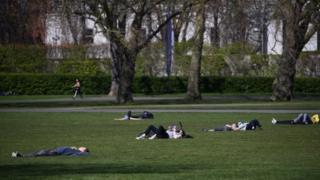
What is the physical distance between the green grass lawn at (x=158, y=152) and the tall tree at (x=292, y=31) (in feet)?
59.6

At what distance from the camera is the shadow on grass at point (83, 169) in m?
16.4

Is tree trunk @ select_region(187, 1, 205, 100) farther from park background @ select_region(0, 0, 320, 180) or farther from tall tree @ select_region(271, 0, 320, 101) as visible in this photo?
tall tree @ select_region(271, 0, 320, 101)

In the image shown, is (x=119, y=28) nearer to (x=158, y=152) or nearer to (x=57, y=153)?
(x=158, y=152)

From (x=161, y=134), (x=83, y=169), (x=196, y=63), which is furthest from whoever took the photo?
(x=196, y=63)

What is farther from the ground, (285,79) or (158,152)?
(285,79)

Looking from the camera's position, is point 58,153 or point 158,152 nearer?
point 58,153

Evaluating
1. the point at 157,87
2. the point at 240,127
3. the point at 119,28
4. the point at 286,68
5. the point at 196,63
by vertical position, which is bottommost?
the point at 157,87

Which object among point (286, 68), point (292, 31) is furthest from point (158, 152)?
point (286, 68)

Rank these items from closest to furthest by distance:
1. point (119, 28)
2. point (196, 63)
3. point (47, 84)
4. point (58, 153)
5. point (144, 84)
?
point (58, 153) < point (119, 28) < point (196, 63) < point (47, 84) < point (144, 84)

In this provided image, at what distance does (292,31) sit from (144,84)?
17.9 meters

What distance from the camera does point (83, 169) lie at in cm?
1730

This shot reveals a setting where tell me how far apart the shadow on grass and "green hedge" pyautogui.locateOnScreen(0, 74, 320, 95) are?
49.5 meters

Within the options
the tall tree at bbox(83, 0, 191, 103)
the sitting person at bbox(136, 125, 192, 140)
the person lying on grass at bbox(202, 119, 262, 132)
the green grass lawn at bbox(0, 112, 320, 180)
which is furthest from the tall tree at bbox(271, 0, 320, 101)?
the sitting person at bbox(136, 125, 192, 140)

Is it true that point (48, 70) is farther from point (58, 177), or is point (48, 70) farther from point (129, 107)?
point (58, 177)
